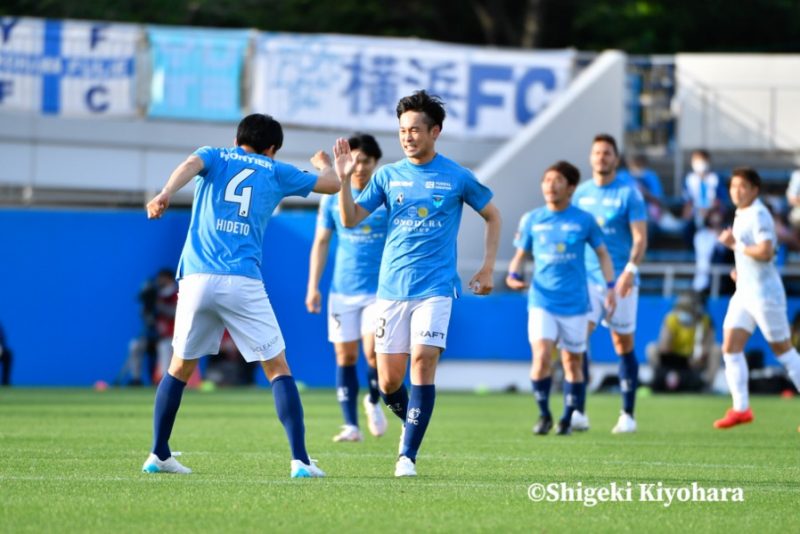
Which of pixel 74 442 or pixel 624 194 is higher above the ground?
pixel 624 194

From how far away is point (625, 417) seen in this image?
15.2 metres

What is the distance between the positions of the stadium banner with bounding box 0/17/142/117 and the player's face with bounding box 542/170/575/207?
49.2 ft

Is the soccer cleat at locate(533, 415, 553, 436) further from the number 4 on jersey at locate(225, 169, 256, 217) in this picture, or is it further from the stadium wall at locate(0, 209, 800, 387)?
the stadium wall at locate(0, 209, 800, 387)

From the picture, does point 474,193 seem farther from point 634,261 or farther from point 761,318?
point 761,318

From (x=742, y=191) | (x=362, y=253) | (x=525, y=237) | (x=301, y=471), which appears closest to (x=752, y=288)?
(x=742, y=191)

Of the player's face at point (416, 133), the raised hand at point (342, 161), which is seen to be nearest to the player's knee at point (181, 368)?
the raised hand at point (342, 161)

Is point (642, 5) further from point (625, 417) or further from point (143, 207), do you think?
point (625, 417)

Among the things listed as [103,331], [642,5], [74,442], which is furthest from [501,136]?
[74,442]

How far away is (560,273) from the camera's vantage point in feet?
47.6

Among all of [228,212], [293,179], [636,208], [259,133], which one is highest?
[259,133]

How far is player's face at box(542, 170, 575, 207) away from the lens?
14484 mm

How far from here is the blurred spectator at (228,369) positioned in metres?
26.2

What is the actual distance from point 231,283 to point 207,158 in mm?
786

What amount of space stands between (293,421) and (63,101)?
63.7 ft
